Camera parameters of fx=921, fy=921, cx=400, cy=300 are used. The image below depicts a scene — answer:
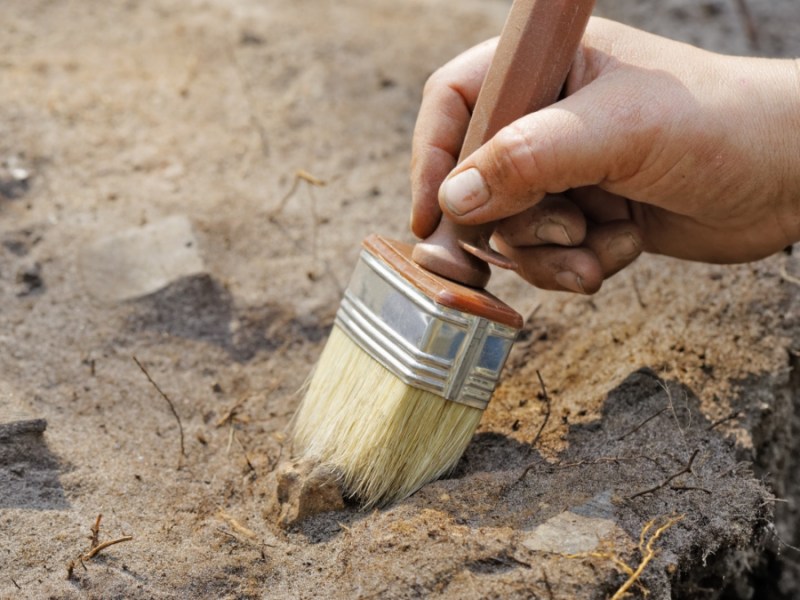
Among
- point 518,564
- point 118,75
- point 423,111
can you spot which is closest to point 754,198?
point 423,111

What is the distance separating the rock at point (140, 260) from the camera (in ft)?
11.0

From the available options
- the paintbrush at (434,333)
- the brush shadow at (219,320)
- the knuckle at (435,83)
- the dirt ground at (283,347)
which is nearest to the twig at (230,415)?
the dirt ground at (283,347)

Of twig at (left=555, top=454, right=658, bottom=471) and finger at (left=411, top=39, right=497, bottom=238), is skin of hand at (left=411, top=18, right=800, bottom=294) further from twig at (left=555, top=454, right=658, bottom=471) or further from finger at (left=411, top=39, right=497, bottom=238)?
twig at (left=555, top=454, right=658, bottom=471)

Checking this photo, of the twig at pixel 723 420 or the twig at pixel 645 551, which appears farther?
the twig at pixel 723 420

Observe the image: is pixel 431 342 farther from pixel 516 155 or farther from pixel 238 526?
pixel 238 526

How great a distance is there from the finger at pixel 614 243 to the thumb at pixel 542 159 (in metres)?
0.37

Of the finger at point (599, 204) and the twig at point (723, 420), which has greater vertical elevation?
the finger at point (599, 204)

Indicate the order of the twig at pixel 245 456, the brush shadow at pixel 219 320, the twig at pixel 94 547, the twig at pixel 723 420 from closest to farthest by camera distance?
the twig at pixel 94 547 → the twig at pixel 723 420 → the twig at pixel 245 456 → the brush shadow at pixel 219 320

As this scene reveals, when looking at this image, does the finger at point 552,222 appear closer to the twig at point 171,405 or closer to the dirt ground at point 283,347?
the dirt ground at point 283,347

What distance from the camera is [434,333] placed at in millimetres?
2355

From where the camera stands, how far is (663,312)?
318 cm

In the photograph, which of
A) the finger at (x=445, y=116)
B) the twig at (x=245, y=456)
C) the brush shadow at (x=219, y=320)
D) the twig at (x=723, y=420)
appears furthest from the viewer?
the brush shadow at (x=219, y=320)

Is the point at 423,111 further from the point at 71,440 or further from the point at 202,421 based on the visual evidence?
the point at 71,440

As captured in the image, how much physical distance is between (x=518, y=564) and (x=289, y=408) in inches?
43.5
